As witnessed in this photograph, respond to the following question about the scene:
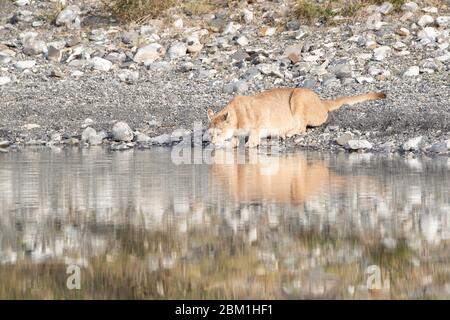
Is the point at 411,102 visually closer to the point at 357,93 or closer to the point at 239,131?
the point at 357,93

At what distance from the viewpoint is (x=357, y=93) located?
51.4ft

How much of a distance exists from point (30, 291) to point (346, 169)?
236 inches

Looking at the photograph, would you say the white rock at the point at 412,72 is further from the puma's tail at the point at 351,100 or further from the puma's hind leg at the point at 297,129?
the puma's hind leg at the point at 297,129

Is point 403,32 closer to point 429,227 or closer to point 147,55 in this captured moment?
point 147,55

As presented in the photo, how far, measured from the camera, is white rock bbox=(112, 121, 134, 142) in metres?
14.0

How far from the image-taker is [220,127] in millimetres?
13539

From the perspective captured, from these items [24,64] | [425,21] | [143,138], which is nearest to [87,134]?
[143,138]

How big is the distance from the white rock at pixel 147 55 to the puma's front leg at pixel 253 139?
15.1 ft

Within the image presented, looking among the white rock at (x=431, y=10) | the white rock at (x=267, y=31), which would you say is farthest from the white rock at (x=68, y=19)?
the white rock at (x=431, y=10)

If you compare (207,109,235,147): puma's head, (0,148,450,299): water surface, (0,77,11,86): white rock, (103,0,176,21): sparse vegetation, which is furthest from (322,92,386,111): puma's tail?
(103,0,176,21): sparse vegetation

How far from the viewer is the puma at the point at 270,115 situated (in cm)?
1366

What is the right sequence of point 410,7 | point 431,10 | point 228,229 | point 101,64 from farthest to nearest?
point 410,7, point 431,10, point 101,64, point 228,229

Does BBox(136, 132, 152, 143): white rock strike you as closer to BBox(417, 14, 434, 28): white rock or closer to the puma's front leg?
the puma's front leg

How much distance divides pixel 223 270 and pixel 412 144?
7198 mm
